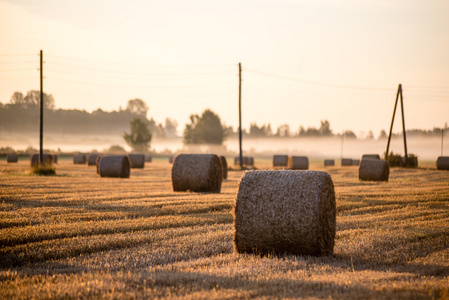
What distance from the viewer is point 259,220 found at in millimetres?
7742

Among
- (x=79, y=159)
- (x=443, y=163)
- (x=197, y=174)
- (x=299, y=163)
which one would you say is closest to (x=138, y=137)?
(x=79, y=159)

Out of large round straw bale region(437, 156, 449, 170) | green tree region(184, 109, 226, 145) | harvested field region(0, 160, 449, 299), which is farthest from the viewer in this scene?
green tree region(184, 109, 226, 145)

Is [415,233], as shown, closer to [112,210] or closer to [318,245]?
[318,245]

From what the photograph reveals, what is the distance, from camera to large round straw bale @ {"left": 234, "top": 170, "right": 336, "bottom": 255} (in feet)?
24.9

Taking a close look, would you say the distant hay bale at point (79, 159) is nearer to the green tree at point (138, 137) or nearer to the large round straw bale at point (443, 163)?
the large round straw bale at point (443, 163)

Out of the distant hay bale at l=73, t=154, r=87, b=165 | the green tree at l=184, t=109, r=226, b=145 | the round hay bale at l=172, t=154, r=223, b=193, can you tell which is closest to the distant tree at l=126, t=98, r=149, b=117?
the green tree at l=184, t=109, r=226, b=145

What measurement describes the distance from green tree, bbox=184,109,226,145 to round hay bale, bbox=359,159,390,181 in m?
89.3

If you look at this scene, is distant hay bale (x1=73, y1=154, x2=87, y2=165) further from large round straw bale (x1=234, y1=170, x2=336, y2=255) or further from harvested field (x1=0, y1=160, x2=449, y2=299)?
large round straw bale (x1=234, y1=170, x2=336, y2=255)

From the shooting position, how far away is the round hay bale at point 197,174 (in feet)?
58.1

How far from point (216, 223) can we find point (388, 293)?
5.74m

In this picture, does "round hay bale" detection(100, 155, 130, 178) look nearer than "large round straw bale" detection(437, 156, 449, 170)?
Yes

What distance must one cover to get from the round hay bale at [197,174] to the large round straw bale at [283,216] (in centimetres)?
964


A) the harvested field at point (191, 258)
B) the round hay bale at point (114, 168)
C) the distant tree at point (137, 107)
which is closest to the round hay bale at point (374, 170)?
the round hay bale at point (114, 168)

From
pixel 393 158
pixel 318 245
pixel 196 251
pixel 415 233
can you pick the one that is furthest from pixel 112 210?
pixel 393 158
